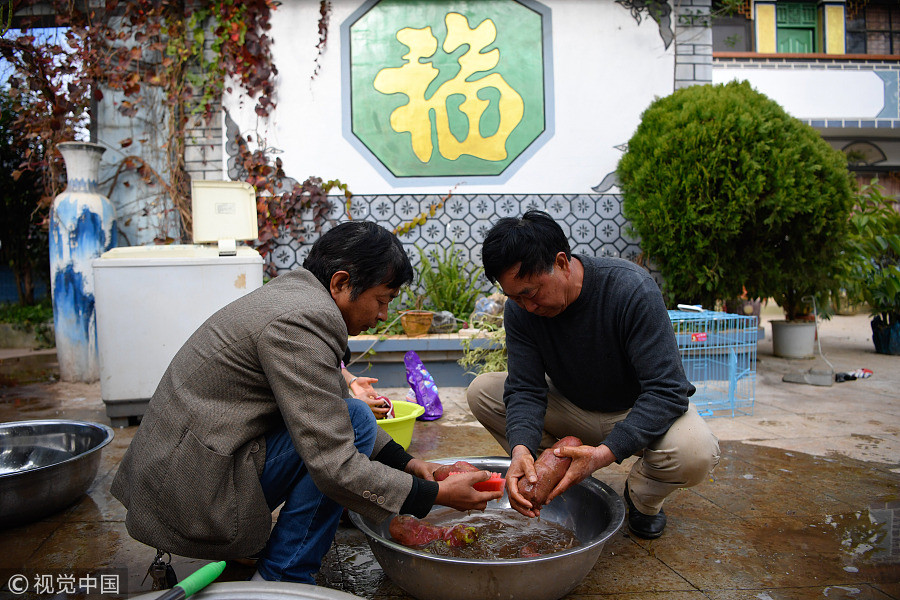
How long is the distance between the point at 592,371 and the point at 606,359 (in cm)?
7

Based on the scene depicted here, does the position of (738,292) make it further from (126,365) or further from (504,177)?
(126,365)

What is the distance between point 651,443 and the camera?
2045mm

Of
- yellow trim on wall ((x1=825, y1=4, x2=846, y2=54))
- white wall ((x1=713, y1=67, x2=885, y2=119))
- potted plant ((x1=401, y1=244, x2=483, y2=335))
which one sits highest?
yellow trim on wall ((x1=825, y1=4, x2=846, y2=54))

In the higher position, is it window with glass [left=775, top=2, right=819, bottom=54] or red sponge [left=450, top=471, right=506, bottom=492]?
window with glass [left=775, top=2, right=819, bottom=54]

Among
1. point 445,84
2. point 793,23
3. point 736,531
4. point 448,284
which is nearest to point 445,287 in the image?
point 448,284

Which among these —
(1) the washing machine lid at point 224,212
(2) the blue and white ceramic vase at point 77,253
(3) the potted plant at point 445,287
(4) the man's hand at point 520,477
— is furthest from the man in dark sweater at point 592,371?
(2) the blue and white ceramic vase at point 77,253

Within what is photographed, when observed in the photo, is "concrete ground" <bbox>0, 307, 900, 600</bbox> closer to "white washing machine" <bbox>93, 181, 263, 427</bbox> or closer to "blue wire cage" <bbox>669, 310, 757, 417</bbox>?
"blue wire cage" <bbox>669, 310, 757, 417</bbox>

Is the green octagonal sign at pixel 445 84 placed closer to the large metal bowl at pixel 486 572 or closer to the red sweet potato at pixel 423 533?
the red sweet potato at pixel 423 533

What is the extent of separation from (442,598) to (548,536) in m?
0.56

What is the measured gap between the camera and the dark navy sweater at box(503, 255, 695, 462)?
6.38ft

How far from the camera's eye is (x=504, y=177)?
18.3ft

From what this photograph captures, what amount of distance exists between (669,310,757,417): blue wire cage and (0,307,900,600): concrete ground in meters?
0.16

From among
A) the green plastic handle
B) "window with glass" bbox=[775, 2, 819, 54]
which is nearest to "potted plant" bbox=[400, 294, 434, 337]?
the green plastic handle

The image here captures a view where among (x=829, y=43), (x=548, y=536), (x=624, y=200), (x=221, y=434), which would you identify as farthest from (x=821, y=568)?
(x=829, y=43)
